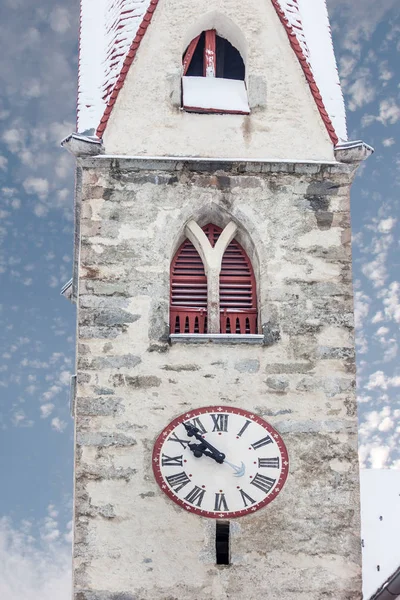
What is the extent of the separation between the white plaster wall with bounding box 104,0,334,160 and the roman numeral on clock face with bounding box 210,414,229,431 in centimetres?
317

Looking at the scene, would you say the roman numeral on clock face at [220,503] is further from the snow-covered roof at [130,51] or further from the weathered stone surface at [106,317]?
the snow-covered roof at [130,51]

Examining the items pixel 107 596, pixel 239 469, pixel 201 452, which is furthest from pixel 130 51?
pixel 107 596

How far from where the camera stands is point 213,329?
12883mm

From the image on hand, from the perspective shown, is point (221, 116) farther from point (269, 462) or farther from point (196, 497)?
point (196, 497)

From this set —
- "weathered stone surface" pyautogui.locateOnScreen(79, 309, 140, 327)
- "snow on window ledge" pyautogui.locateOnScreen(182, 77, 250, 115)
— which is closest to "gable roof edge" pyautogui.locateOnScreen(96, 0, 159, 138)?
"snow on window ledge" pyautogui.locateOnScreen(182, 77, 250, 115)

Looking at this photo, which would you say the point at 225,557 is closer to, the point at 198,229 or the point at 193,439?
the point at 193,439

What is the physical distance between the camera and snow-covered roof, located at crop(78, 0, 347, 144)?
46.1ft

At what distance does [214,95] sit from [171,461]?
4.58 metres

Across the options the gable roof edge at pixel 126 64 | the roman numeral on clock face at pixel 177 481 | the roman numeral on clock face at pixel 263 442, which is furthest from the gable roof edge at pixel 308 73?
the roman numeral on clock face at pixel 177 481

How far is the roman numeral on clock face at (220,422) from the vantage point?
40.1ft

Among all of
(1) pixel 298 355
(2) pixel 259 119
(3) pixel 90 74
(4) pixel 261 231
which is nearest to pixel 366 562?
(1) pixel 298 355

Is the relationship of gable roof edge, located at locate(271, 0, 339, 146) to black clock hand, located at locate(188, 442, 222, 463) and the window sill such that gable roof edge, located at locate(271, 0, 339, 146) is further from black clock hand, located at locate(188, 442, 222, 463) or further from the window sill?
black clock hand, located at locate(188, 442, 222, 463)

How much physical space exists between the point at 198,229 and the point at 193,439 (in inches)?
101

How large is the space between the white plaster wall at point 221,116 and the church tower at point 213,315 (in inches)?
0.8
